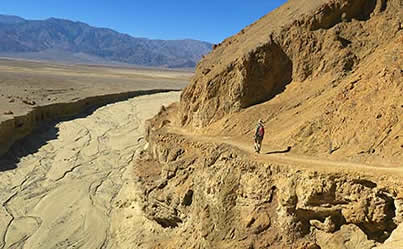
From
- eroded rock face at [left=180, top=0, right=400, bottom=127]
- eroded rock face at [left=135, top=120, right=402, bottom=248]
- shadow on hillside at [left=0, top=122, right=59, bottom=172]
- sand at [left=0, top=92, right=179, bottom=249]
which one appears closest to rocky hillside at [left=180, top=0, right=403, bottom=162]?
eroded rock face at [left=180, top=0, right=400, bottom=127]

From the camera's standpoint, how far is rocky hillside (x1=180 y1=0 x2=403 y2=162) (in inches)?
449

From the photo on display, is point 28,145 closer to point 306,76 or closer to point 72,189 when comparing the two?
point 72,189

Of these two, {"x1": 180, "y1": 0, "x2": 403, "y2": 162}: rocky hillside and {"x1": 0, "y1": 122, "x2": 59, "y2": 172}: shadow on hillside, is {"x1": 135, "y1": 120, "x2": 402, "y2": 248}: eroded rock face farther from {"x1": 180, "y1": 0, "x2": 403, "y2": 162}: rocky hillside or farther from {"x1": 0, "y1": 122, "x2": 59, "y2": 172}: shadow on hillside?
{"x1": 0, "y1": 122, "x2": 59, "y2": 172}: shadow on hillside

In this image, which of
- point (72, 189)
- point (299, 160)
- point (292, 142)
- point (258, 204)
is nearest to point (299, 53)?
point (292, 142)

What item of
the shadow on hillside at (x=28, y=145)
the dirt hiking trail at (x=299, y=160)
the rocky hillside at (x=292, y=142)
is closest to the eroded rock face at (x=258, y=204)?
the rocky hillside at (x=292, y=142)

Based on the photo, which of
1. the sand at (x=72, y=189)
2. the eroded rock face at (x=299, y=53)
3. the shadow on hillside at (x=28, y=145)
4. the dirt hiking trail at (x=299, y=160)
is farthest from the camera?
the shadow on hillside at (x=28, y=145)

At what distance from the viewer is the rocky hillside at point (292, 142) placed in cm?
884

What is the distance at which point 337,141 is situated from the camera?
35.5 ft

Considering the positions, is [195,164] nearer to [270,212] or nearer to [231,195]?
[231,195]

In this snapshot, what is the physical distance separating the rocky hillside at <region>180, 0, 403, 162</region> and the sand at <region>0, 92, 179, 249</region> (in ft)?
16.8

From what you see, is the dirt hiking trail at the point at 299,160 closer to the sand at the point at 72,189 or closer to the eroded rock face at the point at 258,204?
the eroded rock face at the point at 258,204

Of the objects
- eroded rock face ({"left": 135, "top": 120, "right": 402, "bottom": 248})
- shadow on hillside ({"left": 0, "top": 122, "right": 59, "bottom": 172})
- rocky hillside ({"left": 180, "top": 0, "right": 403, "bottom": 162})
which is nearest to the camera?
eroded rock face ({"left": 135, "top": 120, "right": 402, "bottom": 248})

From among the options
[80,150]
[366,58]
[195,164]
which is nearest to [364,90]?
[366,58]

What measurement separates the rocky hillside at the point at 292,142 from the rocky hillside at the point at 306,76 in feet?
0.13
